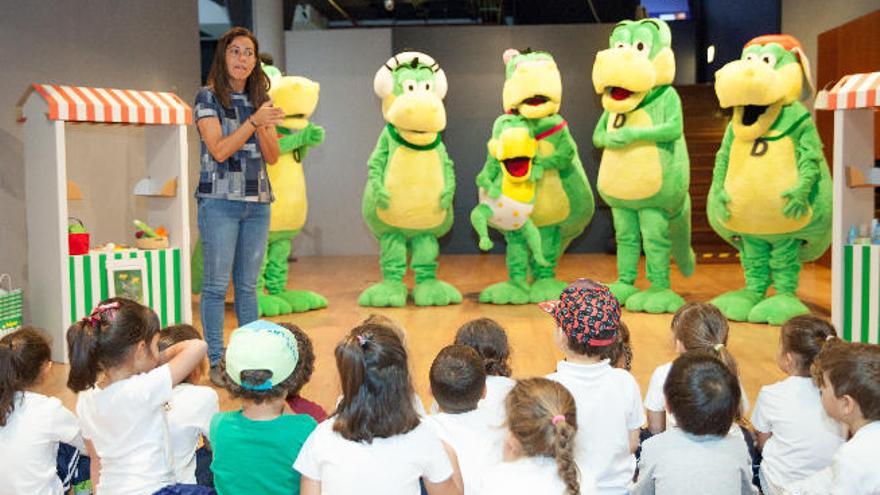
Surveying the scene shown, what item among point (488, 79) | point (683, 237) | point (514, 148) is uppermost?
point (488, 79)

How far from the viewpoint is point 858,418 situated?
2.09 m

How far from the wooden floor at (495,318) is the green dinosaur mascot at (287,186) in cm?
19

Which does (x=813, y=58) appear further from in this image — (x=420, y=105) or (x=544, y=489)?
(x=544, y=489)

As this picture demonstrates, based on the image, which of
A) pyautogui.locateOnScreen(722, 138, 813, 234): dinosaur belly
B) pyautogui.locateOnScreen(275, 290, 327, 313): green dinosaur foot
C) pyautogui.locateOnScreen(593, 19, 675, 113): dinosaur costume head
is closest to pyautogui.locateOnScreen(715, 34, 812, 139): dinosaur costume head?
pyautogui.locateOnScreen(722, 138, 813, 234): dinosaur belly

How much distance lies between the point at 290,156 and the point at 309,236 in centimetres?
397

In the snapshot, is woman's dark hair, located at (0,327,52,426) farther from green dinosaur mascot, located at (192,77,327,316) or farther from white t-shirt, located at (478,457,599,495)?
green dinosaur mascot, located at (192,77,327,316)

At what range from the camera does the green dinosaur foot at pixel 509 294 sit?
20.7ft

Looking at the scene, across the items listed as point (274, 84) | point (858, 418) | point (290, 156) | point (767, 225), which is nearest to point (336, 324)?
point (290, 156)

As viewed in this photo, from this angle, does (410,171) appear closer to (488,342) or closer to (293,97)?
(293,97)

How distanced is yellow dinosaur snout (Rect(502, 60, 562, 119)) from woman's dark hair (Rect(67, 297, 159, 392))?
398 centimetres

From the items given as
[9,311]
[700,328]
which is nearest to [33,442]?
[700,328]

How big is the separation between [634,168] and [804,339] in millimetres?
3343

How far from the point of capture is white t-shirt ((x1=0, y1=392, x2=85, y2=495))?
2385 millimetres

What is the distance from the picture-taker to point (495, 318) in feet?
19.1
